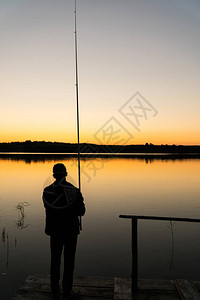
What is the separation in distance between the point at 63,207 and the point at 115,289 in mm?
1721

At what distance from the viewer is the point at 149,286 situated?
4.82 meters

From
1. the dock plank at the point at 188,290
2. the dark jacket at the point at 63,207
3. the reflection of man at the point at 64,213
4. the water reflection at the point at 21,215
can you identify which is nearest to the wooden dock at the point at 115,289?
the dock plank at the point at 188,290

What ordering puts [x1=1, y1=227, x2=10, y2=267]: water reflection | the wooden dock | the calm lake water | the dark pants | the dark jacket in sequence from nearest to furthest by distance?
1. the dark jacket
2. the dark pants
3. the wooden dock
4. the calm lake water
5. [x1=1, y1=227, x2=10, y2=267]: water reflection

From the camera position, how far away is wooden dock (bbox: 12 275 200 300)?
4.43 metres

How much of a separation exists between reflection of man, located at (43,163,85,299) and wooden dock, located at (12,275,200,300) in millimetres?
483

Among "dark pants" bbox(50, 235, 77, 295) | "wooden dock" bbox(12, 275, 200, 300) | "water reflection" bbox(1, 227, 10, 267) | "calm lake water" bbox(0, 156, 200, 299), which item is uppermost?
"dark pants" bbox(50, 235, 77, 295)

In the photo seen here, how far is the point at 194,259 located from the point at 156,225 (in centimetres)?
371

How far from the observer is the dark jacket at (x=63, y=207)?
412cm

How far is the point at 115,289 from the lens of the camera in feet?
15.0

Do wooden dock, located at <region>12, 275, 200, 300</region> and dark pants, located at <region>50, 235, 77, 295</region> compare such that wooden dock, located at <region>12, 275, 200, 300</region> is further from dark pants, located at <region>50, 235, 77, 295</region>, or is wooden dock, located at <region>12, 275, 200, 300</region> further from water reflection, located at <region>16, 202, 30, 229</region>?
water reflection, located at <region>16, 202, 30, 229</region>

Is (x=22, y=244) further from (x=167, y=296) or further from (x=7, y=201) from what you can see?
(x=7, y=201)

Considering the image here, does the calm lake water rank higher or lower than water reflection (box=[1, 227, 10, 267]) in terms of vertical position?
lower

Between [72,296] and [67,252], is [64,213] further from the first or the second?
[72,296]

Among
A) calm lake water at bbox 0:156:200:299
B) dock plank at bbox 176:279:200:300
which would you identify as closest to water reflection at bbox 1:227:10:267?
calm lake water at bbox 0:156:200:299
